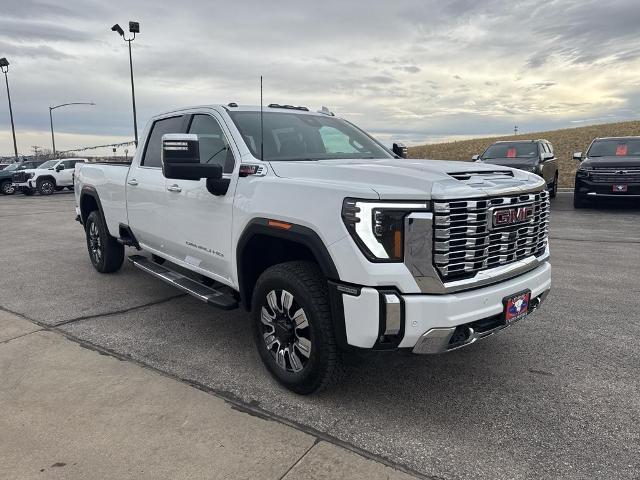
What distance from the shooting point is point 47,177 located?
24.9 meters

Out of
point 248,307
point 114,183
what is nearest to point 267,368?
point 248,307

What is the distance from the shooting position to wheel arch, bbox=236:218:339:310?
312 cm

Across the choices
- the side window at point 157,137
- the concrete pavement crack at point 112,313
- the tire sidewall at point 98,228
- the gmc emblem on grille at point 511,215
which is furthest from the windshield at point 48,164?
the gmc emblem on grille at point 511,215

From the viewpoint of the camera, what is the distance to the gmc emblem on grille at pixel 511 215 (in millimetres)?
3018

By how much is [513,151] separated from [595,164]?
2619 mm

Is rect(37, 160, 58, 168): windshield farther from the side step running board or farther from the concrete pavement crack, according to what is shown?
the concrete pavement crack

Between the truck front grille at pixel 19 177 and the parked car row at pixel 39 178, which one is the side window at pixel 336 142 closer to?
the parked car row at pixel 39 178

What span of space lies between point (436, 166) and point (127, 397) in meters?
2.49

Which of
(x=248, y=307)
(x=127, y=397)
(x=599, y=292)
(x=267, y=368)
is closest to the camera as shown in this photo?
(x=127, y=397)

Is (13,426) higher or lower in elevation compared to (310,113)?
lower

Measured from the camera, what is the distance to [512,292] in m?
3.15

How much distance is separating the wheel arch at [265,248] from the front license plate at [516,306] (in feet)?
3.66

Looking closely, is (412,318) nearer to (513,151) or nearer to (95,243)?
(95,243)

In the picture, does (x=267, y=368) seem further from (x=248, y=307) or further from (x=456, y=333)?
(x=456, y=333)
